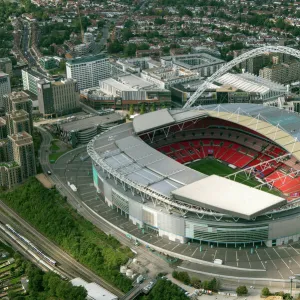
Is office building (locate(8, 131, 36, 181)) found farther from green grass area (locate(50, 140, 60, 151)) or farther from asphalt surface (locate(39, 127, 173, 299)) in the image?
green grass area (locate(50, 140, 60, 151))

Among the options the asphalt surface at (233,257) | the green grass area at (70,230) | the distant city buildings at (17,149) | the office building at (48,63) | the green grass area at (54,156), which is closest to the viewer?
the asphalt surface at (233,257)

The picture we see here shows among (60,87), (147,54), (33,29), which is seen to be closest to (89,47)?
(147,54)

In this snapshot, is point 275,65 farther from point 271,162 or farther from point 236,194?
point 236,194

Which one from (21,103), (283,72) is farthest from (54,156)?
(283,72)

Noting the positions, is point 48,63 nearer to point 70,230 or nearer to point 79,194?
point 79,194

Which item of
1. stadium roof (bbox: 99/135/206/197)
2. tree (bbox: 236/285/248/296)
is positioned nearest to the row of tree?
tree (bbox: 236/285/248/296)

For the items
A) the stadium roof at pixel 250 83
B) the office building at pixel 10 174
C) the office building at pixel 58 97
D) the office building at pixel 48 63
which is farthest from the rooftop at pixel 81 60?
the office building at pixel 10 174

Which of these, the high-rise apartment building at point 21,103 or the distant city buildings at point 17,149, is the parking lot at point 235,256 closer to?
the distant city buildings at point 17,149
